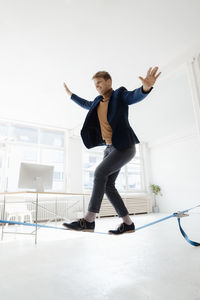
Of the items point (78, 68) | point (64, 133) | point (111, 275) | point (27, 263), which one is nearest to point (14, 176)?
point (64, 133)

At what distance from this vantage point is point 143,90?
127 cm

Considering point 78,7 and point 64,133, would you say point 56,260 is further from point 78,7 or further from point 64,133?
point 64,133

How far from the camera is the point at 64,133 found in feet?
25.8

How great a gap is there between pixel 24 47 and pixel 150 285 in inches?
161

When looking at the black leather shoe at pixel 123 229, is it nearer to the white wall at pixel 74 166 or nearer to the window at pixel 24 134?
the white wall at pixel 74 166

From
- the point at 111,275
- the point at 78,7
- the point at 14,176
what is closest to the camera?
the point at 111,275

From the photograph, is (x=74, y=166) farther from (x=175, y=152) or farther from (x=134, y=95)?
(x=134, y=95)

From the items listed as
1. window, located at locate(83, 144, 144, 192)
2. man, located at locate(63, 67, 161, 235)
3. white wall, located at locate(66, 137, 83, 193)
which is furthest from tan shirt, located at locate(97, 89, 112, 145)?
window, located at locate(83, 144, 144, 192)

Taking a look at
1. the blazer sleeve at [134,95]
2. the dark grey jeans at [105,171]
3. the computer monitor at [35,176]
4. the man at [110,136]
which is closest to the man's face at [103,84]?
the man at [110,136]

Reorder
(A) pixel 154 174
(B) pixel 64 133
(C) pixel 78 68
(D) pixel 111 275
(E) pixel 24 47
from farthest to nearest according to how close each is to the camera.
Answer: (A) pixel 154 174 < (B) pixel 64 133 < (C) pixel 78 68 < (E) pixel 24 47 < (D) pixel 111 275

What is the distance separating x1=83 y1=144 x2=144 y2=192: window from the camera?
783cm

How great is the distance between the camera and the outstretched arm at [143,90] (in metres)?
1.24

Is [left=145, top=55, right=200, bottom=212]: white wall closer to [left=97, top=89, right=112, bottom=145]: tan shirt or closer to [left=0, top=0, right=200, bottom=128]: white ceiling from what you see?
[left=0, top=0, right=200, bottom=128]: white ceiling

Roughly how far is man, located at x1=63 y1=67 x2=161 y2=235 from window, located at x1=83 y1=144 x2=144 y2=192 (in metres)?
6.21
